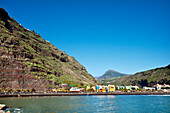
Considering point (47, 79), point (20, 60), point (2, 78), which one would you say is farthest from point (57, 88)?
point (2, 78)

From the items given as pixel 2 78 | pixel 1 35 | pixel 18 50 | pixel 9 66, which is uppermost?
pixel 1 35

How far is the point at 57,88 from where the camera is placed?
181m

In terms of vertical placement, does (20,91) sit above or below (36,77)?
below

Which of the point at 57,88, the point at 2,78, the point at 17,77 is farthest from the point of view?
the point at 57,88

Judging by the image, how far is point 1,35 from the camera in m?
170

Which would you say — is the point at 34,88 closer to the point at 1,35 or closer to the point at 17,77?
the point at 17,77

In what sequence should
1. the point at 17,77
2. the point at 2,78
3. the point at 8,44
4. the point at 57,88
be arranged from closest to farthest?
the point at 2,78 < the point at 17,77 < the point at 8,44 < the point at 57,88

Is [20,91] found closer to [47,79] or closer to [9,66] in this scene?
[9,66]

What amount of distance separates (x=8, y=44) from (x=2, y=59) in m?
27.1

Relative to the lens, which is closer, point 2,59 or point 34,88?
point 2,59

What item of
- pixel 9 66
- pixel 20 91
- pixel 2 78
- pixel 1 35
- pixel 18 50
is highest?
pixel 1 35

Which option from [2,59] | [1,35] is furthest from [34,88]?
[1,35]

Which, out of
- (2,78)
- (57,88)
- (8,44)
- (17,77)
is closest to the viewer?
(2,78)

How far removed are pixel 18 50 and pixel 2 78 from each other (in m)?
42.8
